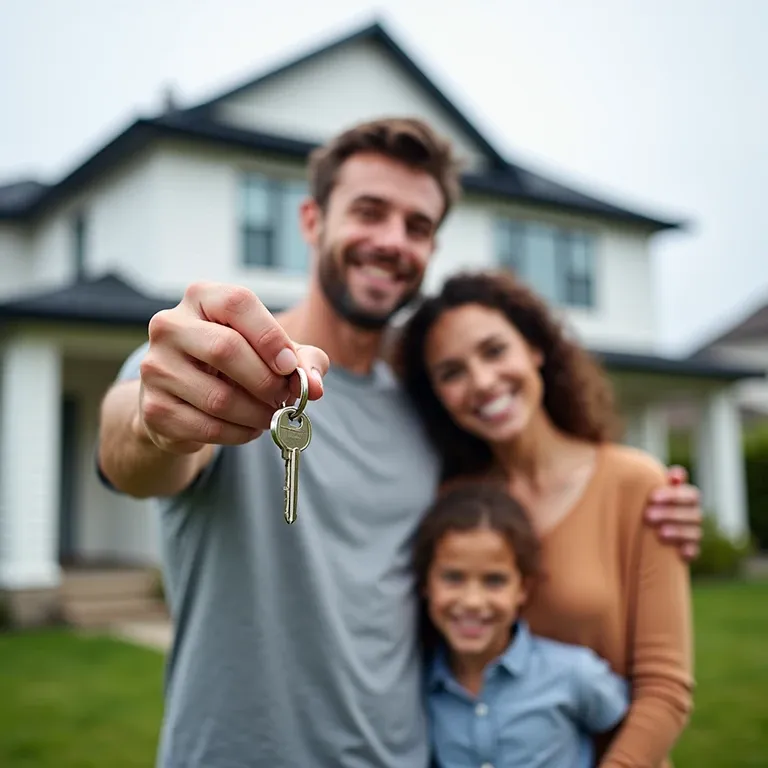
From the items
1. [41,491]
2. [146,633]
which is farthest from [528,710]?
[41,491]

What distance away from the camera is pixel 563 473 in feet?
9.86

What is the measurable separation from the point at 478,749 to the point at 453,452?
0.95 meters

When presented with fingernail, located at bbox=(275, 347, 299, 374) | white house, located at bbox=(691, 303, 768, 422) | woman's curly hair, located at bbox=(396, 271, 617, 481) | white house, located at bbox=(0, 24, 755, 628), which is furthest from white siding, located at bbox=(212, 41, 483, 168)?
white house, located at bbox=(691, 303, 768, 422)

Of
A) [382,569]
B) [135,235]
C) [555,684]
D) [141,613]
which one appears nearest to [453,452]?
[382,569]

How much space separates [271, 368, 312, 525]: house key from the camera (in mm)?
1275

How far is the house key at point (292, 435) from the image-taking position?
1275 mm

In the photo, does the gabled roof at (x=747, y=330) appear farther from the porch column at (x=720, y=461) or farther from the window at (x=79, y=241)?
the window at (x=79, y=241)

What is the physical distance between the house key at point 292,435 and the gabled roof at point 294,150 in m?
13.0

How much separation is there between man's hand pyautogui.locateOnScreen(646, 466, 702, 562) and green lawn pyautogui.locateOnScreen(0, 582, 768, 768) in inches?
144

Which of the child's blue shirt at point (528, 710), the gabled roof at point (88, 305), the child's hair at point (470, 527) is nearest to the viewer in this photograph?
the child's blue shirt at point (528, 710)

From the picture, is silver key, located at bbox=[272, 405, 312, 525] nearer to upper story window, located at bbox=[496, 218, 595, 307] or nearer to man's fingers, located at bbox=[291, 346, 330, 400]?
man's fingers, located at bbox=[291, 346, 330, 400]

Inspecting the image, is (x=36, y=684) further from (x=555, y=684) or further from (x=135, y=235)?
(x=135, y=235)

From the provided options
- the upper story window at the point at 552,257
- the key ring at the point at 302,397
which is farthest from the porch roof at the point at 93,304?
the key ring at the point at 302,397

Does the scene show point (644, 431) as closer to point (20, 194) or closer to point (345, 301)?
point (20, 194)
